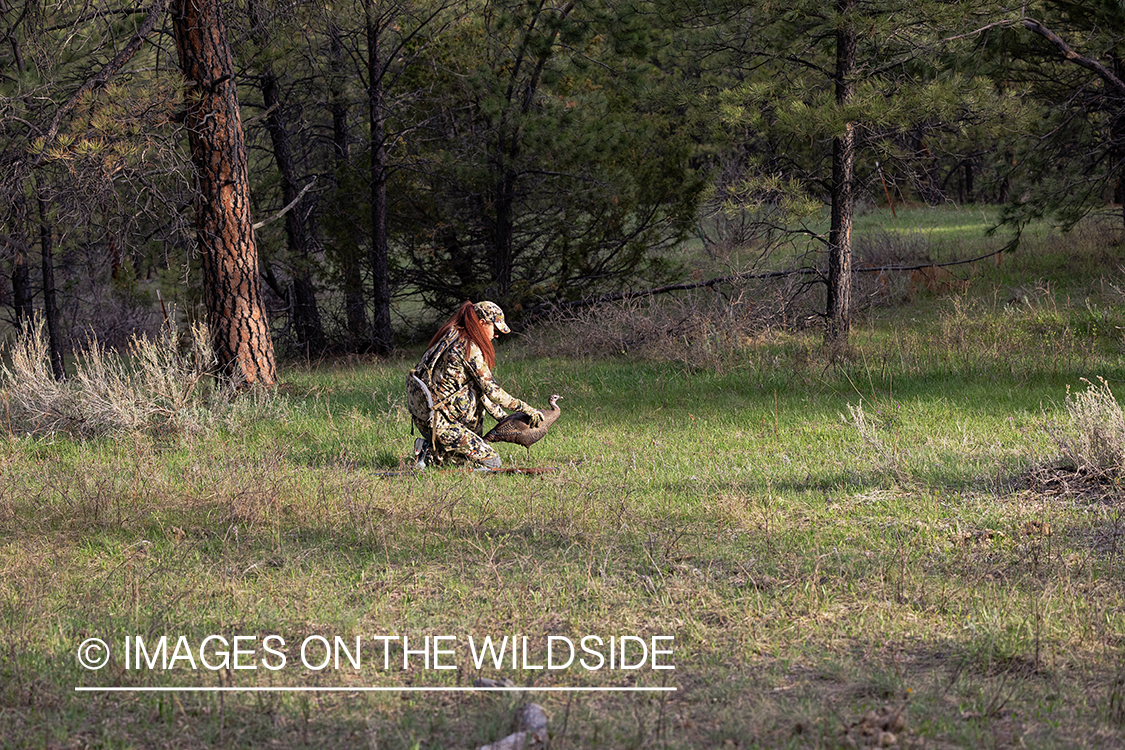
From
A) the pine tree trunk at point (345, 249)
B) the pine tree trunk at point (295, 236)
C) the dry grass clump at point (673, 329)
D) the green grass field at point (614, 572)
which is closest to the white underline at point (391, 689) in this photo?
the green grass field at point (614, 572)

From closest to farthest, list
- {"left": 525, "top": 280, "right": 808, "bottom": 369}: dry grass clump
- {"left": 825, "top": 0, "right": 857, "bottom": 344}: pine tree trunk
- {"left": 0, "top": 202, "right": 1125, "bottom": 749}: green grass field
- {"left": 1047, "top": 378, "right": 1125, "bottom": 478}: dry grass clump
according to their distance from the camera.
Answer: {"left": 0, "top": 202, "right": 1125, "bottom": 749}: green grass field < {"left": 1047, "top": 378, "right": 1125, "bottom": 478}: dry grass clump < {"left": 825, "top": 0, "right": 857, "bottom": 344}: pine tree trunk < {"left": 525, "top": 280, "right": 808, "bottom": 369}: dry grass clump

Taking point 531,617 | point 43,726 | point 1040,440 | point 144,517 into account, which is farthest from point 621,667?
point 1040,440

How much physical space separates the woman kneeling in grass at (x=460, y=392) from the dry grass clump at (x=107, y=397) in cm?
282

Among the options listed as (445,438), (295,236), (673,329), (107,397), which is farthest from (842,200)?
(295,236)

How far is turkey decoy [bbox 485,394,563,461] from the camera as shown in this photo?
7738mm

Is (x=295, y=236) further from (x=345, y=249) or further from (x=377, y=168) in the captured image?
(x=377, y=168)

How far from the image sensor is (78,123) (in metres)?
9.82

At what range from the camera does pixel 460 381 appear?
786cm

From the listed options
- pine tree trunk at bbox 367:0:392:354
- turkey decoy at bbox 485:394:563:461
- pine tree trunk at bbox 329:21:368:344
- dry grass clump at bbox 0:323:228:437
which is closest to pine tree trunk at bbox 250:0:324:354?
pine tree trunk at bbox 329:21:368:344

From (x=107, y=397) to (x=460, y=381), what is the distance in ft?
13.5

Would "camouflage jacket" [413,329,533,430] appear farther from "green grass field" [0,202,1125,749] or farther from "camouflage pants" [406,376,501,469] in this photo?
"green grass field" [0,202,1125,749]

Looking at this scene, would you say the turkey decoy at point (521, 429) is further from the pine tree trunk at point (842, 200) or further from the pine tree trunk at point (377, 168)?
the pine tree trunk at point (377, 168)

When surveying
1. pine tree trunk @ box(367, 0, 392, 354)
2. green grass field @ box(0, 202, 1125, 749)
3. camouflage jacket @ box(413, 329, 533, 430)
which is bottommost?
green grass field @ box(0, 202, 1125, 749)

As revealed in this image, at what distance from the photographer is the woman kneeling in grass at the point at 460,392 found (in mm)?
7770
